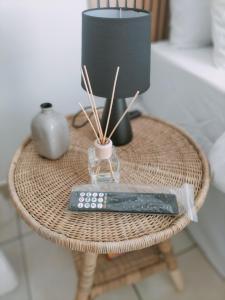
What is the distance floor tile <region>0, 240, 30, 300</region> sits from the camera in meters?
0.88

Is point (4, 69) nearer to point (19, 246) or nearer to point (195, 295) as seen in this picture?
point (19, 246)

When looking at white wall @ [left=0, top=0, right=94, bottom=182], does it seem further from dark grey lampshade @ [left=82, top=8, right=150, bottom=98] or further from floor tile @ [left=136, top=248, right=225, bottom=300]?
floor tile @ [left=136, top=248, right=225, bottom=300]

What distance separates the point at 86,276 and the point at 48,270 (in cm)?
33

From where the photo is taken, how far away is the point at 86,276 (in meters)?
0.69

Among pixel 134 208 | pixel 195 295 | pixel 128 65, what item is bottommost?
pixel 195 295

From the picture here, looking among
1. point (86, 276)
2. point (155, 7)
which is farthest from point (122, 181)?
point (155, 7)

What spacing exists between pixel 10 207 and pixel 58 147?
25.5 inches

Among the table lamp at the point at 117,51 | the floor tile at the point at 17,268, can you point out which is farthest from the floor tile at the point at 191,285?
the table lamp at the point at 117,51

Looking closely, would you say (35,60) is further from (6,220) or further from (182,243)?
(182,243)

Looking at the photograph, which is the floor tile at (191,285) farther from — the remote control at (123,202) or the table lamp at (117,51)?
the table lamp at (117,51)

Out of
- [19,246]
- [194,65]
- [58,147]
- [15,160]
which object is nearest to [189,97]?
[194,65]

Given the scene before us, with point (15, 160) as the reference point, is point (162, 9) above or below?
above

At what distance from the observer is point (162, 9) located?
108 centimetres

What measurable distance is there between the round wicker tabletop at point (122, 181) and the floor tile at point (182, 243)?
48 centimetres
